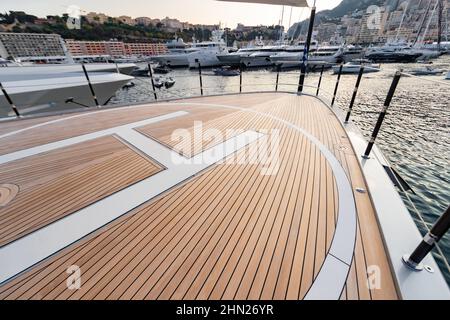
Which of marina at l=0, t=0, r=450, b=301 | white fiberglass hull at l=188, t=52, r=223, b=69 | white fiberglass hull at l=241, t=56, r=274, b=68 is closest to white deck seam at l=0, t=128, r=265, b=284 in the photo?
marina at l=0, t=0, r=450, b=301

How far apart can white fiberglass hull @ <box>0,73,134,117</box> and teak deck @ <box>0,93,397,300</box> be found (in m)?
4.53

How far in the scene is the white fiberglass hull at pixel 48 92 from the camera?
19.8ft

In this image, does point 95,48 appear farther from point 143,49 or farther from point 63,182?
point 63,182

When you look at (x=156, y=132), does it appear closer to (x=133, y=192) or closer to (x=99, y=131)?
(x=99, y=131)

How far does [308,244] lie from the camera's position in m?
1.47

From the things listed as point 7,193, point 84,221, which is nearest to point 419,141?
point 84,221

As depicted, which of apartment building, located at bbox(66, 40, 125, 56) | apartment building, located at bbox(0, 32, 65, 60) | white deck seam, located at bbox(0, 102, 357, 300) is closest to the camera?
white deck seam, located at bbox(0, 102, 357, 300)

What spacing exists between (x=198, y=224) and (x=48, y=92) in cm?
796

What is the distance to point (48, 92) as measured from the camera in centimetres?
647

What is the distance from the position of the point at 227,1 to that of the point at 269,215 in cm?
491

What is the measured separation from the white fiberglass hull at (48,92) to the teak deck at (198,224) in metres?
4.53

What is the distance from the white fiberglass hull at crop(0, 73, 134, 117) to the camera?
604cm

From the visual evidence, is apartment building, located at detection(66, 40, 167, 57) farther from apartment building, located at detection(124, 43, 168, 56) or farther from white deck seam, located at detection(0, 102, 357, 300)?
white deck seam, located at detection(0, 102, 357, 300)
